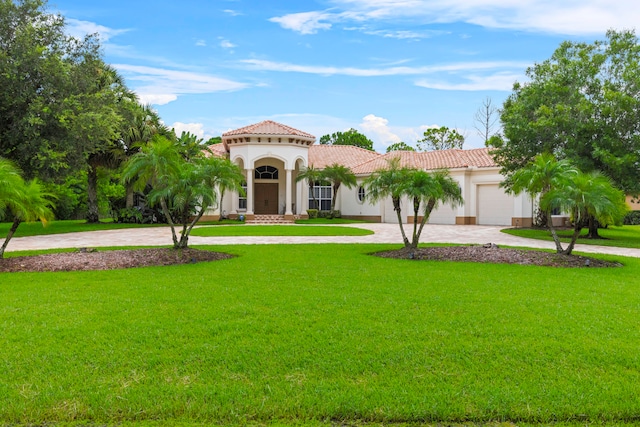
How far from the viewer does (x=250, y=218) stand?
31188mm

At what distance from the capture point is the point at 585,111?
59.9ft

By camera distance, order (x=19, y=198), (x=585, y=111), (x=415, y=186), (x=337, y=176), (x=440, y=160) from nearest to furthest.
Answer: (x=19, y=198) → (x=415, y=186) → (x=585, y=111) → (x=337, y=176) → (x=440, y=160)

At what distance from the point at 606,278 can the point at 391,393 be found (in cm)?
784

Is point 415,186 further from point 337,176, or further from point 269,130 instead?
point 337,176

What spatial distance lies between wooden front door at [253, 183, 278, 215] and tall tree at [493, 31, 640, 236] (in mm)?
18156

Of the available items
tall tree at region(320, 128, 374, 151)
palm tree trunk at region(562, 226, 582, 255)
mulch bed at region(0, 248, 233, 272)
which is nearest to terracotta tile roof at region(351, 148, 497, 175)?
palm tree trunk at region(562, 226, 582, 255)

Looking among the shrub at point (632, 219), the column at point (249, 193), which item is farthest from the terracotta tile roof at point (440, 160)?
the shrub at point (632, 219)

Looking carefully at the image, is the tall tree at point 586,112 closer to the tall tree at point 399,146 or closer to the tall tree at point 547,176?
the tall tree at point 547,176

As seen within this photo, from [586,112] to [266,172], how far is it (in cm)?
2238

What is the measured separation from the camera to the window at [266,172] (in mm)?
35156

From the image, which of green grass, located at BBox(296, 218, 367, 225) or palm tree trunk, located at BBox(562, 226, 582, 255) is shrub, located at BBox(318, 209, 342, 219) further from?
palm tree trunk, located at BBox(562, 226, 582, 255)

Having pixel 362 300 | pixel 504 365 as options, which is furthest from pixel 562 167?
pixel 504 365

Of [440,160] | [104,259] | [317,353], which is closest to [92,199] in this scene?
[104,259]

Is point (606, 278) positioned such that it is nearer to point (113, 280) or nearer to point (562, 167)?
point (562, 167)
